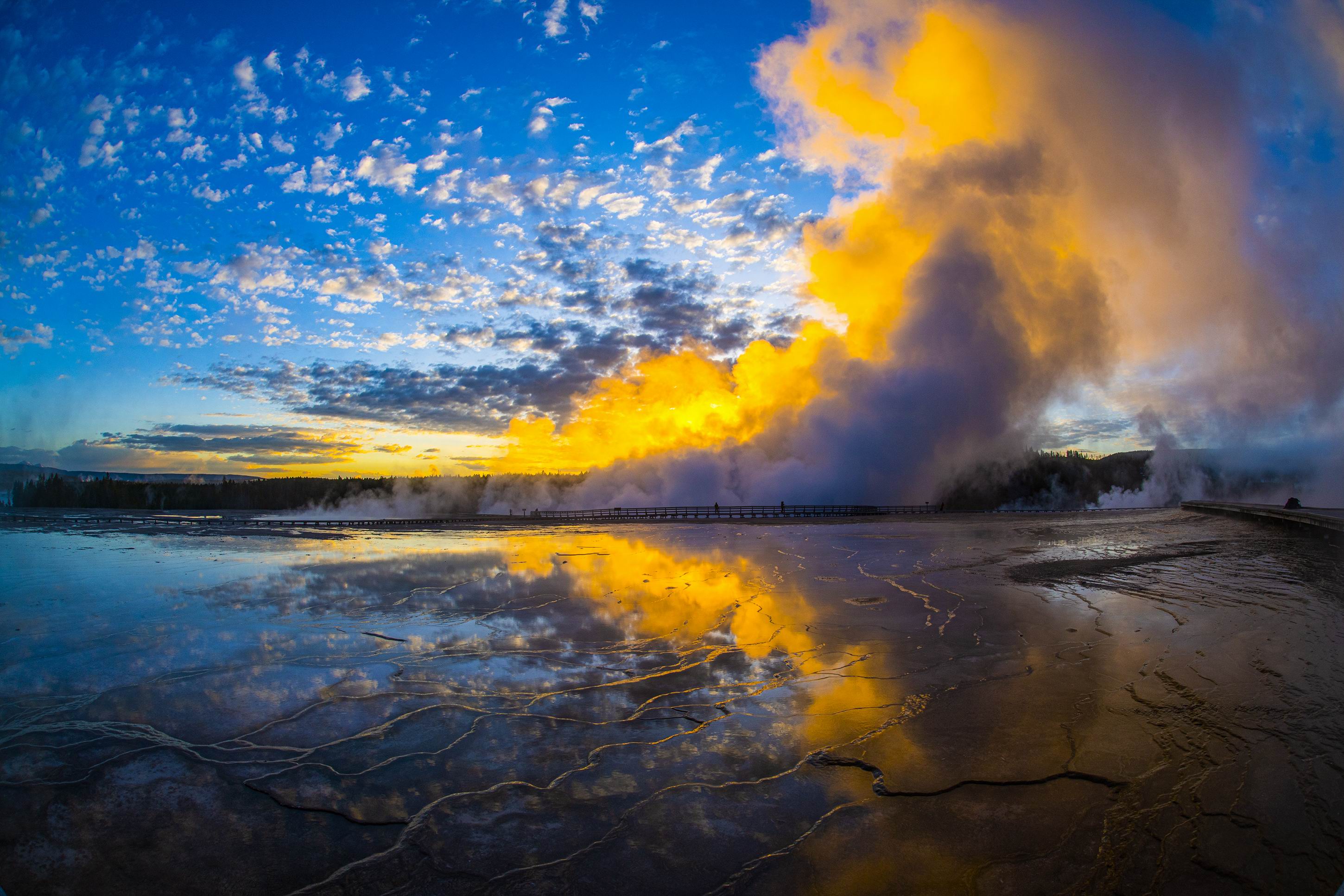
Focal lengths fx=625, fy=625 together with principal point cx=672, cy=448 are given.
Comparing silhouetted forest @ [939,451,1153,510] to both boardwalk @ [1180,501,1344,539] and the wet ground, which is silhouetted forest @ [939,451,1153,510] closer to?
boardwalk @ [1180,501,1344,539]

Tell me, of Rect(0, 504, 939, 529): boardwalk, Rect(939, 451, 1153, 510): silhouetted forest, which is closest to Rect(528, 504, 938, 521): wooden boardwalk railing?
Rect(0, 504, 939, 529): boardwalk

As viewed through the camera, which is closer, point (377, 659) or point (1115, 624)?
point (377, 659)

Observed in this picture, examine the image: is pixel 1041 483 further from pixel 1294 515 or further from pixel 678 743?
pixel 678 743

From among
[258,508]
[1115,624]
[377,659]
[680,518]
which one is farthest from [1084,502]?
[258,508]

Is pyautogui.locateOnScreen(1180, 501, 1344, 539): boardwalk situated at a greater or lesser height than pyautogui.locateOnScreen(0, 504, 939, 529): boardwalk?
greater

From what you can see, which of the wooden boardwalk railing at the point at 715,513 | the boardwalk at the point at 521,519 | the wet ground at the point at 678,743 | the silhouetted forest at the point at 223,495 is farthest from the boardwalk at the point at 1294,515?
the silhouetted forest at the point at 223,495

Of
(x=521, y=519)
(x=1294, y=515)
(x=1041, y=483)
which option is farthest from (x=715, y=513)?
(x=1041, y=483)

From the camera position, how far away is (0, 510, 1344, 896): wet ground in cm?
411

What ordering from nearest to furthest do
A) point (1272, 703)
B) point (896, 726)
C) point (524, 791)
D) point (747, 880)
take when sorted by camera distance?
point (747, 880) → point (524, 791) → point (896, 726) → point (1272, 703)

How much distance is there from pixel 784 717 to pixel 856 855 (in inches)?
96.7

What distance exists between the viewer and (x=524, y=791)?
5.10 metres

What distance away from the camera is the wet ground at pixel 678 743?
13.5 ft

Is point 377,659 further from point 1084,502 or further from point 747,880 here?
point 1084,502

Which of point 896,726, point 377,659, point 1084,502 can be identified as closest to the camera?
point 896,726
